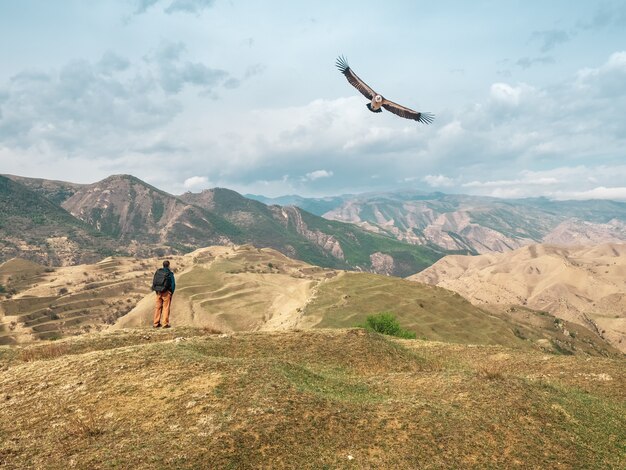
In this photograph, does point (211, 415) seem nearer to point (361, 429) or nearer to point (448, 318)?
point (361, 429)

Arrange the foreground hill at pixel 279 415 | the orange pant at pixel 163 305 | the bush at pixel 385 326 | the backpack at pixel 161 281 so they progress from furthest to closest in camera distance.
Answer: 1. the bush at pixel 385 326
2. the orange pant at pixel 163 305
3. the backpack at pixel 161 281
4. the foreground hill at pixel 279 415

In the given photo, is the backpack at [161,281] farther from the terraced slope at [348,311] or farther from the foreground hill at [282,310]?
the foreground hill at [282,310]

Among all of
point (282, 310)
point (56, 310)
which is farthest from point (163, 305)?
point (56, 310)

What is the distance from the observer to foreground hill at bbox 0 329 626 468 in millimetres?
13594

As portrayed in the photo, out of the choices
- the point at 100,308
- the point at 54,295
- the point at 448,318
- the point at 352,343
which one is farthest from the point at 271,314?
the point at 352,343

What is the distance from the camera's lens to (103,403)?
16.3m

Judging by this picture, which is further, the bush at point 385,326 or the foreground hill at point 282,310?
the foreground hill at point 282,310

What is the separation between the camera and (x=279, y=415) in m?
15.6

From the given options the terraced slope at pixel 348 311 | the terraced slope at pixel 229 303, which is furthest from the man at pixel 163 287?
the terraced slope at pixel 229 303

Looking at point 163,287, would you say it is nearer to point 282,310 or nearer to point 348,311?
point 348,311

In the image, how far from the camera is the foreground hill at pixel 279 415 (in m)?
13.6

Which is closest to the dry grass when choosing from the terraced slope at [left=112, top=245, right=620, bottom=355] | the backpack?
the backpack

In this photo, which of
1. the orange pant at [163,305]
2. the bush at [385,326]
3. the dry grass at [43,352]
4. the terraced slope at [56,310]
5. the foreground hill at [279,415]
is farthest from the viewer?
the terraced slope at [56,310]

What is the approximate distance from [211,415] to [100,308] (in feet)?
622
